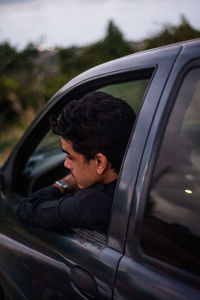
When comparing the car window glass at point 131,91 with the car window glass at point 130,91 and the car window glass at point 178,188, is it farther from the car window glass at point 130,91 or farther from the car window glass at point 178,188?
the car window glass at point 178,188

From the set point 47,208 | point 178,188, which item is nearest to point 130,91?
point 47,208

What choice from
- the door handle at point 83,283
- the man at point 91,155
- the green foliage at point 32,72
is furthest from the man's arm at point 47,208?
the green foliage at point 32,72

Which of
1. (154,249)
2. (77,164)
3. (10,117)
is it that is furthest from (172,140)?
(10,117)

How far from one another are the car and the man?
0.08 meters

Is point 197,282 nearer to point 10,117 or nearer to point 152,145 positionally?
point 152,145

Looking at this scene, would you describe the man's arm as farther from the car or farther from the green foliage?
the green foliage

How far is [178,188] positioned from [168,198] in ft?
0.15

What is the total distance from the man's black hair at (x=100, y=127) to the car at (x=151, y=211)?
0.42ft

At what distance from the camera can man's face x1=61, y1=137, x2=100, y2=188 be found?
5.01 ft

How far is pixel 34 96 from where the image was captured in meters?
12.3

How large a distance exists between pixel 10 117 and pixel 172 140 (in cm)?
1111

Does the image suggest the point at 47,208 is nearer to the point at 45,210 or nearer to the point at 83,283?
the point at 45,210

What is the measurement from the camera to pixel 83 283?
1.32 metres

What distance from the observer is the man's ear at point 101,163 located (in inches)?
58.2
